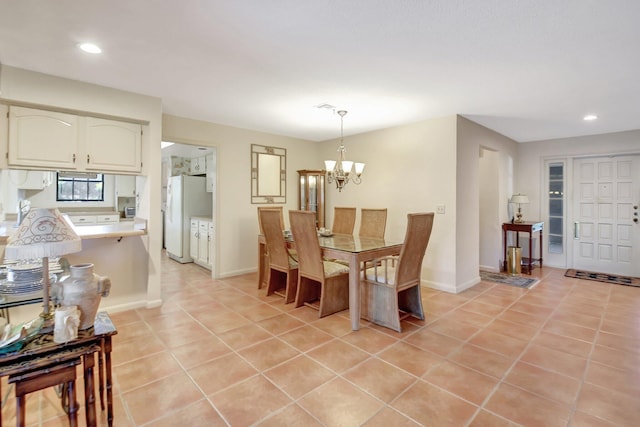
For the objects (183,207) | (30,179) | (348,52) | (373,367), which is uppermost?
(348,52)

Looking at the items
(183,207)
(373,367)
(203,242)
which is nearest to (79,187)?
(203,242)

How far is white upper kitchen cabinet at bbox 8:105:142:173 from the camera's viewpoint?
108 inches

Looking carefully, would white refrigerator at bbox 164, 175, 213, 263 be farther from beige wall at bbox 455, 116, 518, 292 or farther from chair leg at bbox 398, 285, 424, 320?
beige wall at bbox 455, 116, 518, 292

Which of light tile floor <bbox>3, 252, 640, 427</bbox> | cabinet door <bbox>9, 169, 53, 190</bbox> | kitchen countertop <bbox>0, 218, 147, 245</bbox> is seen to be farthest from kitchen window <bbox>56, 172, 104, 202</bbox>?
light tile floor <bbox>3, 252, 640, 427</bbox>

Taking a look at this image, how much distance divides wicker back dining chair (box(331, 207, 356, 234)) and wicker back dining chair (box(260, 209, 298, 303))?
104cm

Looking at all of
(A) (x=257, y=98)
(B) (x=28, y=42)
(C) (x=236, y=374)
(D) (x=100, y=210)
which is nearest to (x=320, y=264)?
(C) (x=236, y=374)

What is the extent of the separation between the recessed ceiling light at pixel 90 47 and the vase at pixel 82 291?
70.3 inches

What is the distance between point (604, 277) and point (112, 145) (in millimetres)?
7161

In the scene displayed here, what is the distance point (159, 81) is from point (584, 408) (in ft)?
13.7

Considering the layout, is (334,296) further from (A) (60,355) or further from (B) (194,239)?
(B) (194,239)

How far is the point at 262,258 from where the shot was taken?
13.9 ft

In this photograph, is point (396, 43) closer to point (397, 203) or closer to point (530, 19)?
point (530, 19)

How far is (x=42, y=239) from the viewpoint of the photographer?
139 centimetres

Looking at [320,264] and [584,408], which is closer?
[584,408]
